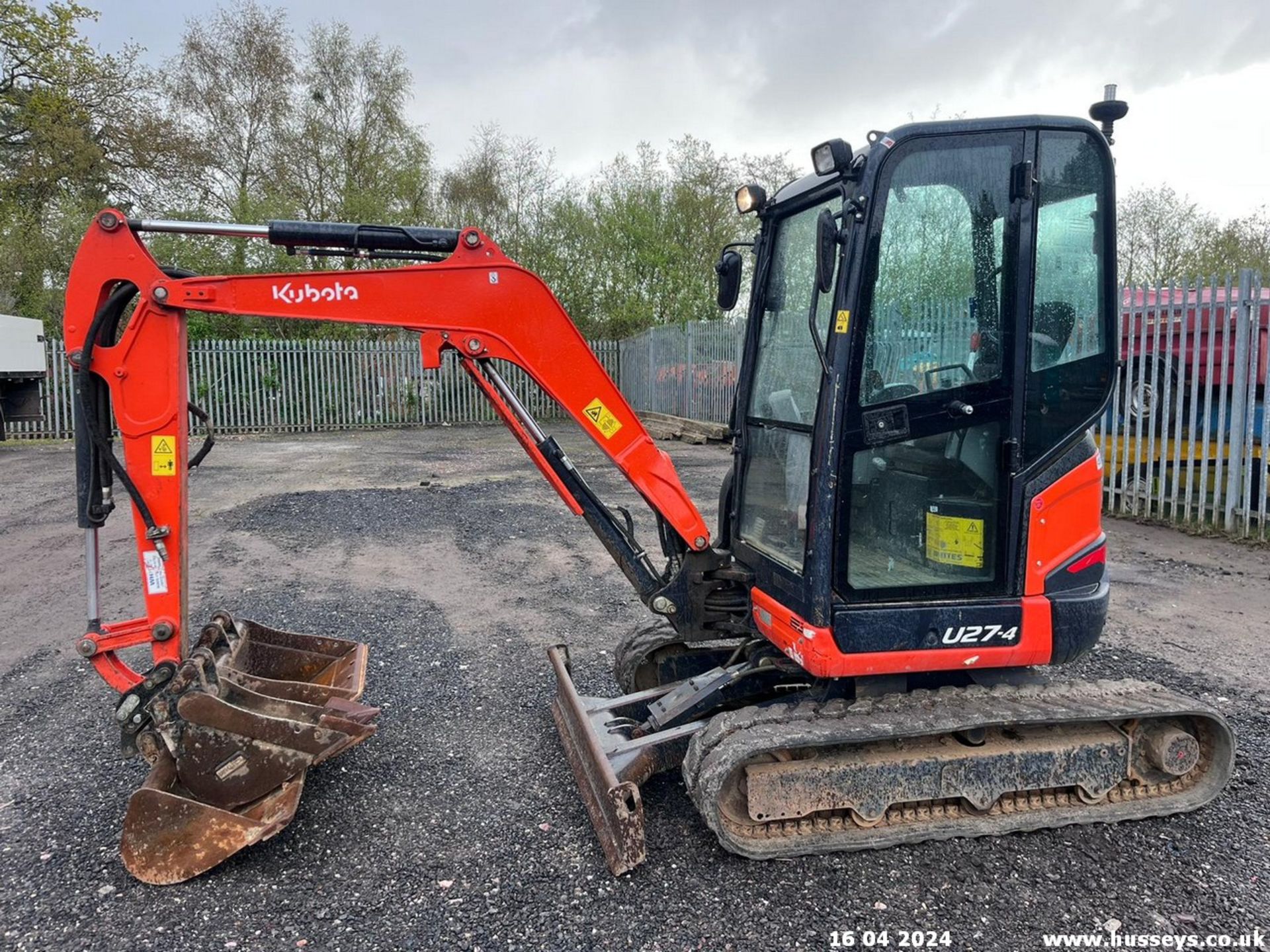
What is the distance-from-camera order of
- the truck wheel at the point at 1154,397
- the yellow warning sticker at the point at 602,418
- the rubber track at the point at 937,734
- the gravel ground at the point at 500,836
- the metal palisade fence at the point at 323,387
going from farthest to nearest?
the metal palisade fence at the point at 323,387, the truck wheel at the point at 1154,397, the yellow warning sticker at the point at 602,418, the rubber track at the point at 937,734, the gravel ground at the point at 500,836

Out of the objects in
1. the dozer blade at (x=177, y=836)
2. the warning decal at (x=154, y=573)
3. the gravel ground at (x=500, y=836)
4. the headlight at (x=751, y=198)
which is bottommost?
the gravel ground at (x=500, y=836)

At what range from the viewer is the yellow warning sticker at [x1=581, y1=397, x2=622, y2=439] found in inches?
140

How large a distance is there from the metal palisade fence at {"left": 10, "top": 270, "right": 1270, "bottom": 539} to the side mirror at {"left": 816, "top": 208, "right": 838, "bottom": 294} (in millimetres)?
294

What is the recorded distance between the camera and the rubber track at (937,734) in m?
3.00

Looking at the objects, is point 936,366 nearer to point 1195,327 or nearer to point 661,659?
point 661,659

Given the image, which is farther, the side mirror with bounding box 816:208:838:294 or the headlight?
the headlight

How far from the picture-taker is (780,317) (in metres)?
3.70

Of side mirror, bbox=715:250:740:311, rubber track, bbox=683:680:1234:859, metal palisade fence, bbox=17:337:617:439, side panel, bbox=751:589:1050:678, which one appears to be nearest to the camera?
rubber track, bbox=683:680:1234:859

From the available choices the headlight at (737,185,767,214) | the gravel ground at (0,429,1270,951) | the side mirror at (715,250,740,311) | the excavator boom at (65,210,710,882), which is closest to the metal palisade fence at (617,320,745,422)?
the gravel ground at (0,429,1270,951)

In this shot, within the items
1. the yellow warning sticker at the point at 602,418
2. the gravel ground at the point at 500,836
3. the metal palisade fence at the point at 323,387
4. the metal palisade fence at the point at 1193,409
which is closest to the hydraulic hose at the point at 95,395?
the gravel ground at the point at 500,836

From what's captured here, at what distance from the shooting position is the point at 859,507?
3170 millimetres

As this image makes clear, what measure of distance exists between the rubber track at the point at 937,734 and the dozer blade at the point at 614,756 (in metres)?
0.25

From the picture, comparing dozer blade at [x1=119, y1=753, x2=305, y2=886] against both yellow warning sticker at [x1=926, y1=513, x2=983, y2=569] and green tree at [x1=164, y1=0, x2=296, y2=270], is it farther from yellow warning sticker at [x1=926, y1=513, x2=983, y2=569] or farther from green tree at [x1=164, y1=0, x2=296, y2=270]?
green tree at [x1=164, y1=0, x2=296, y2=270]

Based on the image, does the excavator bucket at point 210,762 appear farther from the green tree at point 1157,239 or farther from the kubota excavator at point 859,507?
the green tree at point 1157,239
